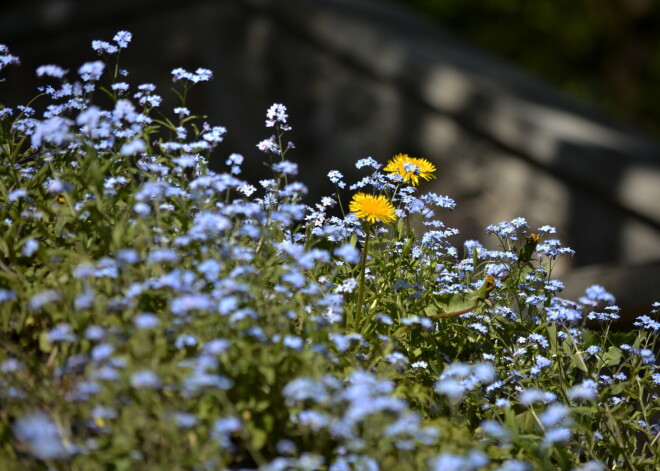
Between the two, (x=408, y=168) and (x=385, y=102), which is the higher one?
(x=408, y=168)

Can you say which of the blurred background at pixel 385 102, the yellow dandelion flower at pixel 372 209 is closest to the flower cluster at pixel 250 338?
the yellow dandelion flower at pixel 372 209

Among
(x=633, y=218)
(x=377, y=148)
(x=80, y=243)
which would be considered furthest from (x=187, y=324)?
(x=377, y=148)

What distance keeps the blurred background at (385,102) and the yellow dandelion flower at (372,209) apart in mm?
3582

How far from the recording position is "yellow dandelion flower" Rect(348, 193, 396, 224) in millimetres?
2344

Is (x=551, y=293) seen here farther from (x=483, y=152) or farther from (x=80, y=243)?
(x=483, y=152)

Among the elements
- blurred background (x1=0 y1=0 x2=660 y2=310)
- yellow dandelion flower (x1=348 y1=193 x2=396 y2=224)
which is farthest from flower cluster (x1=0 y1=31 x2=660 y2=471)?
blurred background (x1=0 y1=0 x2=660 y2=310)

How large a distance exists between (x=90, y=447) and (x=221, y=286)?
403 mm

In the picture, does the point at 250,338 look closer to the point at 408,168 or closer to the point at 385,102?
the point at 408,168

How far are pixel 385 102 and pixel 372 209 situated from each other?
14.9ft

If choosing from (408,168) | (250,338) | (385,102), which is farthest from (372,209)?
(385,102)

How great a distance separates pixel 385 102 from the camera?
679 centimetres

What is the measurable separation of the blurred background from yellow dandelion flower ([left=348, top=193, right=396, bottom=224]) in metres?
3.58

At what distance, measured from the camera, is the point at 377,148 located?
6914mm

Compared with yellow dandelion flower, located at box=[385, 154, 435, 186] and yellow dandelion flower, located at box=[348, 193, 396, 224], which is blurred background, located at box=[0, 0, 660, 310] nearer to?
yellow dandelion flower, located at box=[385, 154, 435, 186]
